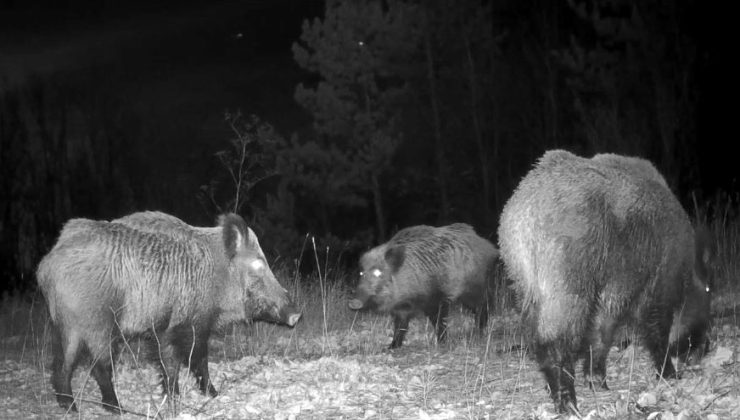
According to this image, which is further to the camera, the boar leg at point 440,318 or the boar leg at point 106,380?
the boar leg at point 440,318

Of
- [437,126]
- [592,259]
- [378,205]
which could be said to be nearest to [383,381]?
[592,259]

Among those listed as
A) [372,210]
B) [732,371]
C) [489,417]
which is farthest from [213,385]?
[372,210]

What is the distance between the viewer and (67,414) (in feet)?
20.0

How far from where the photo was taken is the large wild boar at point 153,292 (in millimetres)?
6305

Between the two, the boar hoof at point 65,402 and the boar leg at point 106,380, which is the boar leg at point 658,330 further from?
the boar hoof at point 65,402

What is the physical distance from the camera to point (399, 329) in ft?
32.4

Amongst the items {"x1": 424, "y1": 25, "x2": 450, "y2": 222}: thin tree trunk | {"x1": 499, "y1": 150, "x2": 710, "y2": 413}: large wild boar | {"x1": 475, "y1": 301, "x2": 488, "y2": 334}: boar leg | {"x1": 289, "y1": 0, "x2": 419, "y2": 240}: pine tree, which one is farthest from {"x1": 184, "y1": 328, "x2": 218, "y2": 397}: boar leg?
{"x1": 424, "y1": 25, "x2": 450, "y2": 222}: thin tree trunk

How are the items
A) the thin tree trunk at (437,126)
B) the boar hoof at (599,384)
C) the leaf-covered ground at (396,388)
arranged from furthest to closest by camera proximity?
the thin tree trunk at (437,126) < the boar hoof at (599,384) < the leaf-covered ground at (396,388)

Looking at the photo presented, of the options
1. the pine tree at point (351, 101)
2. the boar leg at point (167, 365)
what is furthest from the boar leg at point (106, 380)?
the pine tree at point (351, 101)

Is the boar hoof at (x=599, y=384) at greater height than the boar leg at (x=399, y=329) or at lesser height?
greater

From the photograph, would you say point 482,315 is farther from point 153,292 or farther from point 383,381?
point 153,292

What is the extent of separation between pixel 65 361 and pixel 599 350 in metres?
3.69

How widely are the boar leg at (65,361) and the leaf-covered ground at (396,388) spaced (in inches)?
5.1

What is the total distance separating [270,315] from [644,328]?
3.11 meters
